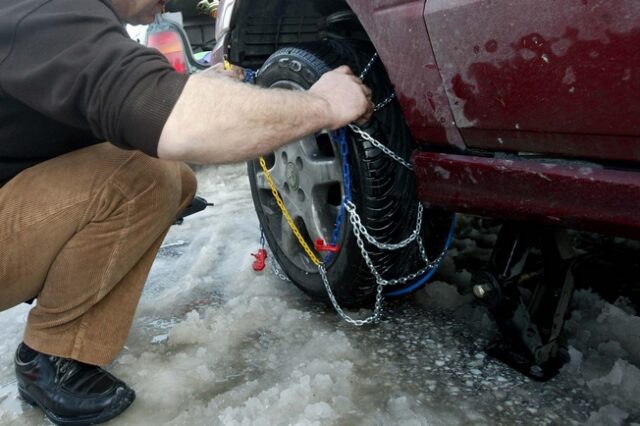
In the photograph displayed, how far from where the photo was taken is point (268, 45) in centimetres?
242

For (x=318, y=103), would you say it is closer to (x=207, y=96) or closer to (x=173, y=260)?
(x=207, y=96)

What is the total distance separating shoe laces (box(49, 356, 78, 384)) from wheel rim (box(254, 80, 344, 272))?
870 millimetres

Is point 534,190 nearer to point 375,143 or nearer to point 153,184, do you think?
point 375,143

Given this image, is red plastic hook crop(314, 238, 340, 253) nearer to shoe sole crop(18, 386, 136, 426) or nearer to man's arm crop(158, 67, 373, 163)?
man's arm crop(158, 67, 373, 163)

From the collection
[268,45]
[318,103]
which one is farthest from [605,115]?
[268,45]

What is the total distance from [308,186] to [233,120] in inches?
26.6

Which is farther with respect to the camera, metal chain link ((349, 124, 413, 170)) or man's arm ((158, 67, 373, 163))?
metal chain link ((349, 124, 413, 170))

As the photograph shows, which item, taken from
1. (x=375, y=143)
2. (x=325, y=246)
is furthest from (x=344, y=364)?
(x=375, y=143)

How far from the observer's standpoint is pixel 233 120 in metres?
1.39

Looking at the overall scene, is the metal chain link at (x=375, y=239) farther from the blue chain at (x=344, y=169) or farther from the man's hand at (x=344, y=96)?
the man's hand at (x=344, y=96)

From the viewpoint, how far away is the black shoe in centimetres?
174

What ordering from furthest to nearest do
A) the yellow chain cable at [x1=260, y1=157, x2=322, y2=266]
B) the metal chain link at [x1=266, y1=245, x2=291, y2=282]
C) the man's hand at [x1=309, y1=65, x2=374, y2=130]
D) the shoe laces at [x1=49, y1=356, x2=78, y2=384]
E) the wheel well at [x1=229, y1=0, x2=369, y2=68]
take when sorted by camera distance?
1. the metal chain link at [x1=266, y1=245, x2=291, y2=282]
2. the wheel well at [x1=229, y1=0, x2=369, y2=68]
3. the yellow chain cable at [x1=260, y1=157, x2=322, y2=266]
4. the shoe laces at [x1=49, y1=356, x2=78, y2=384]
5. the man's hand at [x1=309, y1=65, x2=374, y2=130]

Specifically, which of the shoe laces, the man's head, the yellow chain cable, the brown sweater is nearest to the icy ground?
the shoe laces

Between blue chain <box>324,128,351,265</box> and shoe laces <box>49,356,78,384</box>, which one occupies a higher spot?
blue chain <box>324,128,351,265</box>
